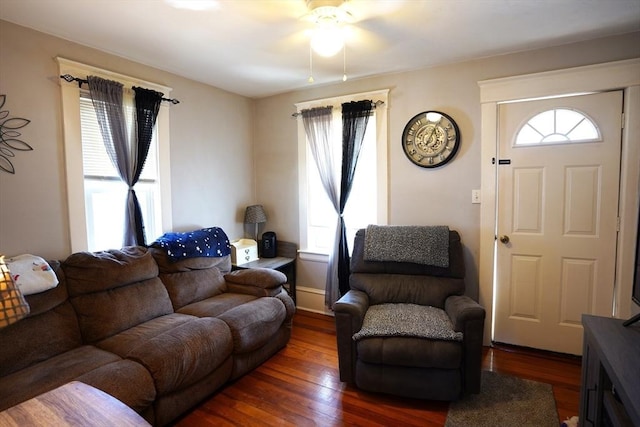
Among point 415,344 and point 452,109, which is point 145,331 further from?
point 452,109

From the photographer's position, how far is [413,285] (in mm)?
2688

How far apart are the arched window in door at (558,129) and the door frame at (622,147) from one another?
0.51ft

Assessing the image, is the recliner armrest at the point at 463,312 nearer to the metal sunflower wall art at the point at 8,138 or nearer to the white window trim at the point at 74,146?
the white window trim at the point at 74,146

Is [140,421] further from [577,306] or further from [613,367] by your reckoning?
[577,306]

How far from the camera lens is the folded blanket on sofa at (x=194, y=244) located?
105 inches

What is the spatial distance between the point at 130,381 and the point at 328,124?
104 inches

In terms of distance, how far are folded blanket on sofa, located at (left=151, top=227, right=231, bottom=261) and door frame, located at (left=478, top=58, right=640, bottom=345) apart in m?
2.32

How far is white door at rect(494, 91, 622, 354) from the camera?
8.09 ft

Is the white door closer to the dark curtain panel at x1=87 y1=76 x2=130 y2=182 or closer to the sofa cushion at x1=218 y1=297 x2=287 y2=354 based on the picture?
the sofa cushion at x1=218 y1=297 x2=287 y2=354

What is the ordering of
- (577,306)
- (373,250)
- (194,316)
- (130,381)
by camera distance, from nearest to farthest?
1. (130,381)
2. (194,316)
3. (577,306)
4. (373,250)

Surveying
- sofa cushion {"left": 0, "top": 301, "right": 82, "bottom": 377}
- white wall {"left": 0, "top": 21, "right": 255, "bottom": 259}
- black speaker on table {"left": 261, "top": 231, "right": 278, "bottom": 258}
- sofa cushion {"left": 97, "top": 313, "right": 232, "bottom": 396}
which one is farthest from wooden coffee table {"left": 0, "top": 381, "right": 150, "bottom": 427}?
black speaker on table {"left": 261, "top": 231, "right": 278, "bottom": 258}

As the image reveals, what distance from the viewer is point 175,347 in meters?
1.90

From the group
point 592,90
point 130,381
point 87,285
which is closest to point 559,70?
point 592,90

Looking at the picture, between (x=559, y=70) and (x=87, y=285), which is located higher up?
(x=559, y=70)
